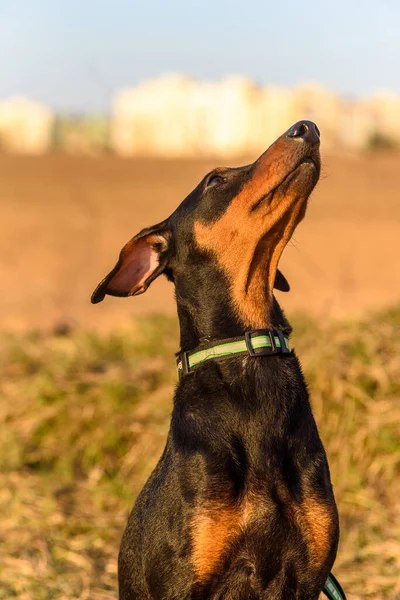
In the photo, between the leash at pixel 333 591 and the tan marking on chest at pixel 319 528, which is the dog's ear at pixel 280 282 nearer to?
the tan marking on chest at pixel 319 528

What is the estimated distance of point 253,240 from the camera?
12.6 feet

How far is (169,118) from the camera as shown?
26.9 metres

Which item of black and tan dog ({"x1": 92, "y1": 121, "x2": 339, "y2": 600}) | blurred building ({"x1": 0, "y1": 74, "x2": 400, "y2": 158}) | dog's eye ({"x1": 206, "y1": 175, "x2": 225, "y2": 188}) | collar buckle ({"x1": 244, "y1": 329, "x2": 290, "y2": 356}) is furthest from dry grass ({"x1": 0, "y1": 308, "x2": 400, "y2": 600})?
blurred building ({"x1": 0, "y1": 74, "x2": 400, "y2": 158})

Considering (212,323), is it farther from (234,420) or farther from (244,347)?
(234,420)

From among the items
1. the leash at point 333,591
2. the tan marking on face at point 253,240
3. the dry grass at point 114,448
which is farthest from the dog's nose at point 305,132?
the dry grass at point 114,448

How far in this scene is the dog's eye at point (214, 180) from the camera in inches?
159

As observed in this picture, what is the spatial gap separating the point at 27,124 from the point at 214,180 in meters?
29.0

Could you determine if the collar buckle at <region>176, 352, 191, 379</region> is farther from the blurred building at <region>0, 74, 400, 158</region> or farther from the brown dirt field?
the blurred building at <region>0, 74, 400, 158</region>

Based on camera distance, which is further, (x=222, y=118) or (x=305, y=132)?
(x=222, y=118)

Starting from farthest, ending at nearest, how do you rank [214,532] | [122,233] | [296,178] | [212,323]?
[122,233] → [212,323] → [296,178] → [214,532]

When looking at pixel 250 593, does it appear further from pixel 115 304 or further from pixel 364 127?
pixel 364 127

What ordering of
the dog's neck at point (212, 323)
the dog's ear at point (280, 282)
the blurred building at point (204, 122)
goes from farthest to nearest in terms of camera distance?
the blurred building at point (204, 122)
the dog's ear at point (280, 282)
the dog's neck at point (212, 323)

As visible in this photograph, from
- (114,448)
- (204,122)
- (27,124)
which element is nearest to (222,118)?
(204,122)

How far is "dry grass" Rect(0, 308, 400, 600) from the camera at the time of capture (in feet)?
19.0
